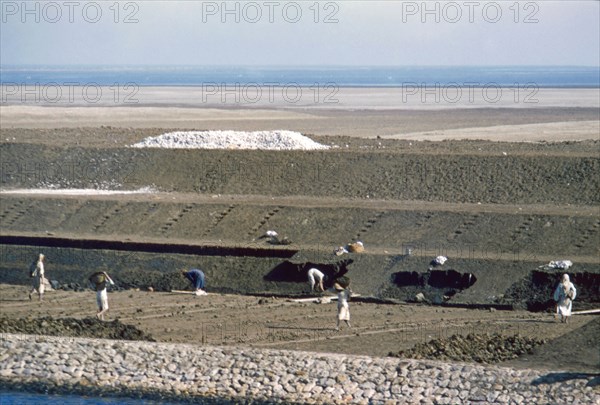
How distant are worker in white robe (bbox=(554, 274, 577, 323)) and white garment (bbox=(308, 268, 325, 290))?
620 centimetres

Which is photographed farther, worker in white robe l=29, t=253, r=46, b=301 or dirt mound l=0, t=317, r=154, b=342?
worker in white robe l=29, t=253, r=46, b=301

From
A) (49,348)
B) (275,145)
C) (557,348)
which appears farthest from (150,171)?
(557,348)

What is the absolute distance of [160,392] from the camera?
21.6 metres

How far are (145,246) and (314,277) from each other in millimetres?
5345

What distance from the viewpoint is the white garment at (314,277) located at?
2975cm

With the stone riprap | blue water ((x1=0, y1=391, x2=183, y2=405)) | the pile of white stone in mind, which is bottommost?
blue water ((x1=0, y1=391, x2=183, y2=405))

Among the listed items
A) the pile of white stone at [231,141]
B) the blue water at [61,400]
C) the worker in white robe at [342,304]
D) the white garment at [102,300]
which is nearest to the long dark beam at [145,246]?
the white garment at [102,300]

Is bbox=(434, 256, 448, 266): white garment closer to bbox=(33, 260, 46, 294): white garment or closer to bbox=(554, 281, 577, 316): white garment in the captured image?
bbox=(554, 281, 577, 316): white garment

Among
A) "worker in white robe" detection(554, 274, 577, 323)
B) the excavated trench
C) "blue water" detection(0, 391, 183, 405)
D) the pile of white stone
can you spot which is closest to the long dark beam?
the excavated trench

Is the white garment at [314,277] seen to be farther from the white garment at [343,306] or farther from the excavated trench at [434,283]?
the white garment at [343,306]

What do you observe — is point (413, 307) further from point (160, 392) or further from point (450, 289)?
point (160, 392)

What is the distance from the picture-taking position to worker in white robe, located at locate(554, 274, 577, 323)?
83.5 feet

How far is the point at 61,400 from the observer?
70.9ft

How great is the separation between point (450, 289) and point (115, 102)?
2926 inches
